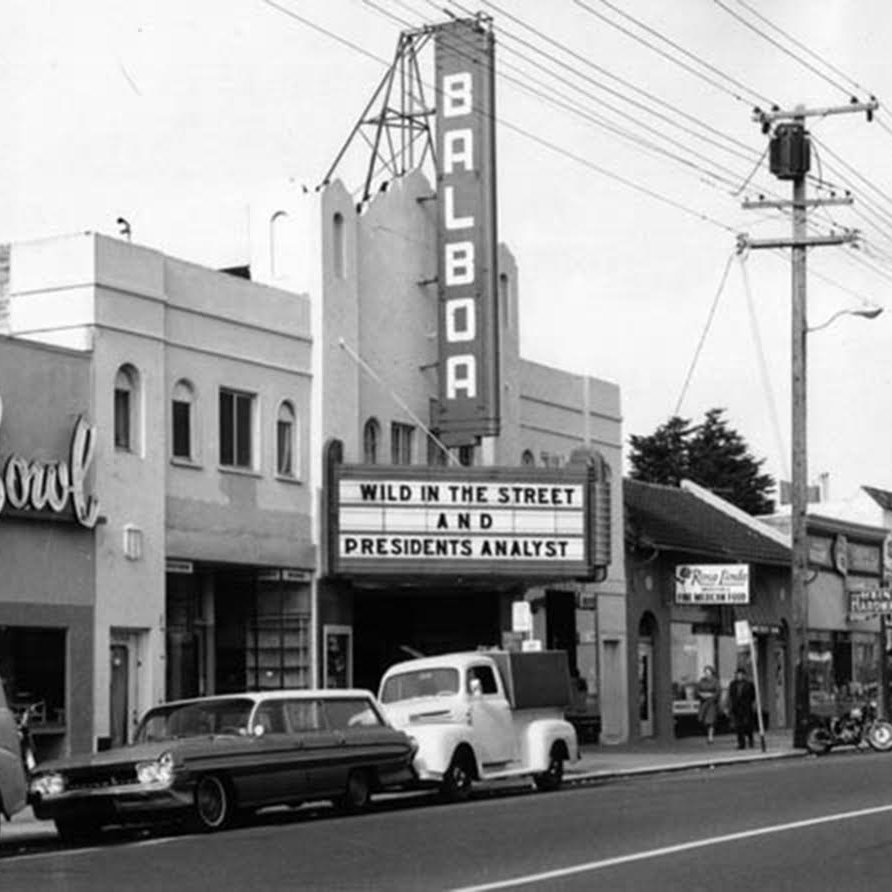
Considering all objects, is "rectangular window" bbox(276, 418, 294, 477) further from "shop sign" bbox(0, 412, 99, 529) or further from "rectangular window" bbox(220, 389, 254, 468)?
"shop sign" bbox(0, 412, 99, 529)

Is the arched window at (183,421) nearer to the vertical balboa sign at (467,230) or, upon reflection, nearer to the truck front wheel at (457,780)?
the vertical balboa sign at (467,230)

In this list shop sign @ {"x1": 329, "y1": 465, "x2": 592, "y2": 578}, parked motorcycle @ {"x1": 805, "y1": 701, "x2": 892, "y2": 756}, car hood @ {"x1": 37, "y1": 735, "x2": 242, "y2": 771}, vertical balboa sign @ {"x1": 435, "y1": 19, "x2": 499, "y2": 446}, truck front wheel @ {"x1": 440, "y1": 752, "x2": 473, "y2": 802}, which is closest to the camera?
car hood @ {"x1": 37, "y1": 735, "x2": 242, "y2": 771}

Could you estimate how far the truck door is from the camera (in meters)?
27.8

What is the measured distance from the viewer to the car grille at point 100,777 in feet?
72.4

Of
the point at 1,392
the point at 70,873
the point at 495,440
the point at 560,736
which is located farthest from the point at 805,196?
the point at 70,873

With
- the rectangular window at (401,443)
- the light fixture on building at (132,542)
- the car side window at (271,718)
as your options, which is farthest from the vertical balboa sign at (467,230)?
the car side window at (271,718)

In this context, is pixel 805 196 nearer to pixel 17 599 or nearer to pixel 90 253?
pixel 90 253

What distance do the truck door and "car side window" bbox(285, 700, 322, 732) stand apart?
3516 mm

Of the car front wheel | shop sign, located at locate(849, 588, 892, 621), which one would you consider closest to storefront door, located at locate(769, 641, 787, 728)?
shop sign, located at locate(849, 588, 892, 621)

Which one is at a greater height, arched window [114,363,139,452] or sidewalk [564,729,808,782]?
arched window [114,363,139,452]

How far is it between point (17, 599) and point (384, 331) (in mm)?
10138

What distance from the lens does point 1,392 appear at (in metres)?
28.9

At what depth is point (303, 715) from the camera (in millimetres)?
24391

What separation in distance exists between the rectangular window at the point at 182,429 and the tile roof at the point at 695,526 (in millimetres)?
14283
